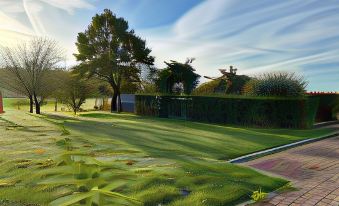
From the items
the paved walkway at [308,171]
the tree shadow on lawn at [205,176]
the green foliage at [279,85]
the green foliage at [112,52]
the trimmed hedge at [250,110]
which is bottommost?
the paved walkway at [308,171]

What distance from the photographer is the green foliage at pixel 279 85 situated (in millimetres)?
17734

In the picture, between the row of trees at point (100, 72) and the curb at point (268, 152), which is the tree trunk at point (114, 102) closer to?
the row of trees at point (100, 72)

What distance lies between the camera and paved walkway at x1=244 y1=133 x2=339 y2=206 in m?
5.09

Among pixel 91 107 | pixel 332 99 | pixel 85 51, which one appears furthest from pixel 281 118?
pixel 91 107

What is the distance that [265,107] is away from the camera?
16.5 metres

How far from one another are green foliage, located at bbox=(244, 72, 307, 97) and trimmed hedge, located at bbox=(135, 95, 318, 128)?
1.39m

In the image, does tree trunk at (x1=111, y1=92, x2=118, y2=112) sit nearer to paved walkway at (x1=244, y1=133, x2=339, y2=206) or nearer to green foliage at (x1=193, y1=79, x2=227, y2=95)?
green foliage at (x1=193, y1=79, x2=227, y2=95)

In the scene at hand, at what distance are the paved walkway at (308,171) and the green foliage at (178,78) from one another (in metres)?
18.3

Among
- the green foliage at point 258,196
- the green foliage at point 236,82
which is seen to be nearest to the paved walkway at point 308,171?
the green foliage at point 258,196

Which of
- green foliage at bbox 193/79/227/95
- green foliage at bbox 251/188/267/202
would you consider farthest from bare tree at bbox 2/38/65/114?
green foliage at bbox 251/188/267/202

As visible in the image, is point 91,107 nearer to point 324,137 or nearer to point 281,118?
point 281,118

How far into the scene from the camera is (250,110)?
17.0 m

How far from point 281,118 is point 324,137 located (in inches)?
136

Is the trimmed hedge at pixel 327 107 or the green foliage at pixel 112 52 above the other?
the green foliage at pixel 112 52
